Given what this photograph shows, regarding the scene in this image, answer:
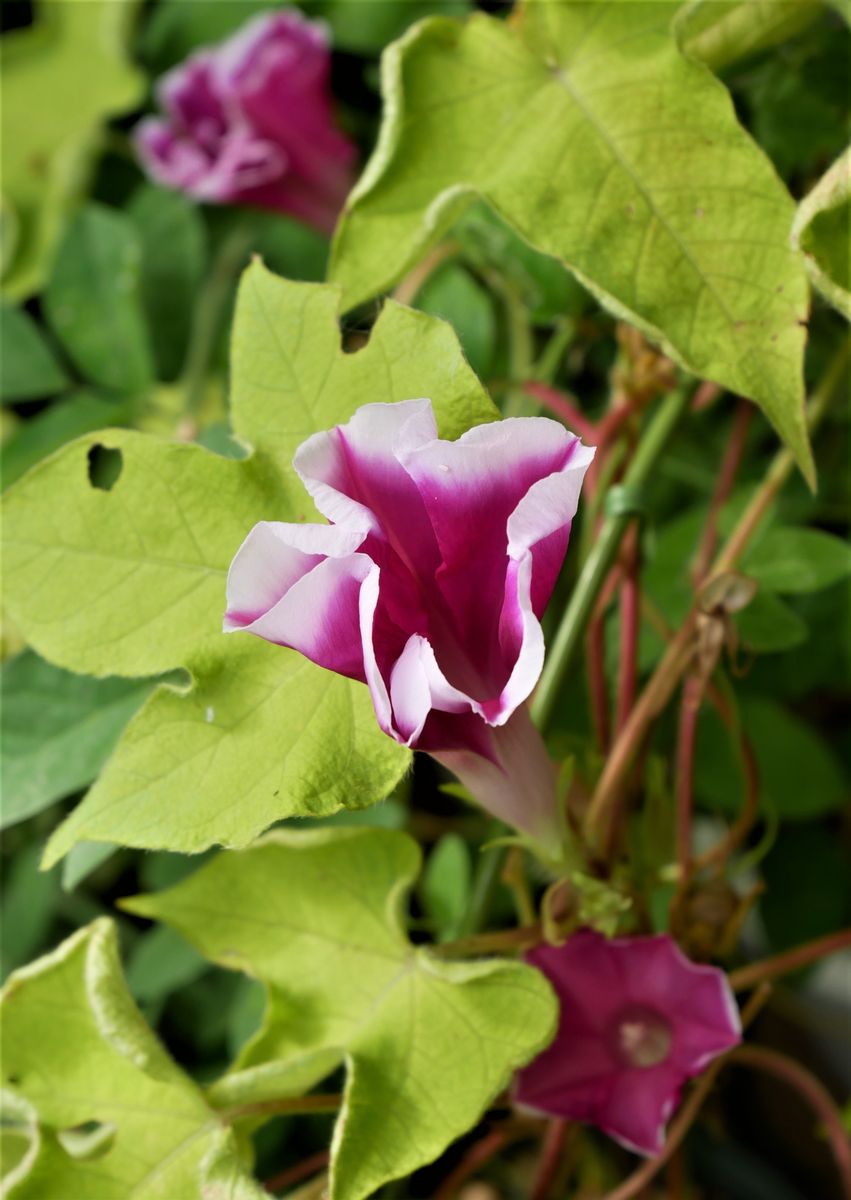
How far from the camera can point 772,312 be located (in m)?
0.36

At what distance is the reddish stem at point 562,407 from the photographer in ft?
1.71

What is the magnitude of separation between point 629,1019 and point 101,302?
532 mm

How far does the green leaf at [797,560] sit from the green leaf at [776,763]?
0.19m

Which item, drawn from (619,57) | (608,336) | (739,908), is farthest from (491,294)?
(739,908)

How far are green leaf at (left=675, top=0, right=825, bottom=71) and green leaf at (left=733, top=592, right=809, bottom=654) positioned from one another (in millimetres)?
230

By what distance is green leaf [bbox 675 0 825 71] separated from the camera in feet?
1.38

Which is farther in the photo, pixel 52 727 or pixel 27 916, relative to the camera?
pixel 27 916

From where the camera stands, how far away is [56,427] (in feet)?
2.20

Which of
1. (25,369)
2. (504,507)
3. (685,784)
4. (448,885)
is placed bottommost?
(448,885)

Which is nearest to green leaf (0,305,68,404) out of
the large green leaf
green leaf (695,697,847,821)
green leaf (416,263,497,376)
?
green leaf (416,263,497,376)

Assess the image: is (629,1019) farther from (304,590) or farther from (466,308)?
(466,308)

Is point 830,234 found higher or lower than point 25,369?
higher

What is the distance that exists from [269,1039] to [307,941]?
0.04 metres

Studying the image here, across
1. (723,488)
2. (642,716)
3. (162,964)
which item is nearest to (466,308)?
(723,488)
